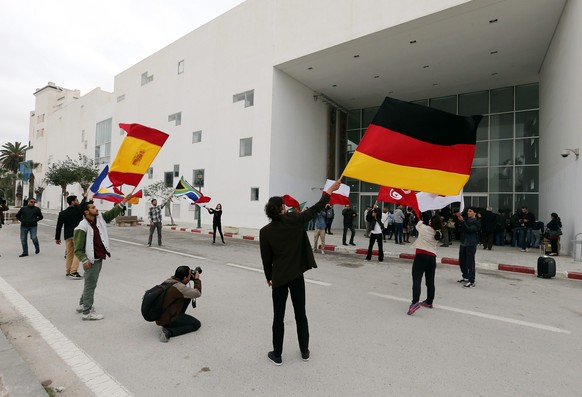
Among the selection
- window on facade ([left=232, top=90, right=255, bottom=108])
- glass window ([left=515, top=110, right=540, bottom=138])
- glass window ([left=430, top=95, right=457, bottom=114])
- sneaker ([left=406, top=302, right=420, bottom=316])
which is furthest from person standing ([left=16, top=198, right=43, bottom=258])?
glass window ([left=515, top=110, right=540, bottom=138])

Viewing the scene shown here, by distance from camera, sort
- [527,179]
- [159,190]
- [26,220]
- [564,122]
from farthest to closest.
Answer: [159,190]
[527,179]
[564,122]
[26,220]

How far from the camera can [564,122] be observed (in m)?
12.3

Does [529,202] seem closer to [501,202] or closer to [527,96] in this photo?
[501,202]

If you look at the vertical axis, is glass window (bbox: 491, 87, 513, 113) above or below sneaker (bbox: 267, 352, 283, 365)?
above

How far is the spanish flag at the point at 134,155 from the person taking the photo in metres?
6.07

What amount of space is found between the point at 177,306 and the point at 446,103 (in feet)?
77.7

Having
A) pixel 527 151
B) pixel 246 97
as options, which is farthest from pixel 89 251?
pixel 527 151

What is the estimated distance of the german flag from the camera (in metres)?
4.90

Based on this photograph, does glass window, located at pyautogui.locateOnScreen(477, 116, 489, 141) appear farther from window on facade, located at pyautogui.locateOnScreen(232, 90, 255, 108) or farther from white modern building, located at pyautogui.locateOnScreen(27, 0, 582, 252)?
window on facade, located at pyautogui.locateOnScreen(232, 90, 255, 108)

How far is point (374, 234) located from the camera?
10.1 meters

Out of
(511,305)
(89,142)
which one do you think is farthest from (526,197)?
(89,142)

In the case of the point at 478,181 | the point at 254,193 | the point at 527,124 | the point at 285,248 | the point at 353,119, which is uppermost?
the point at 353,119

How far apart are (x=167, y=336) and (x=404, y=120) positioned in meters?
4.54

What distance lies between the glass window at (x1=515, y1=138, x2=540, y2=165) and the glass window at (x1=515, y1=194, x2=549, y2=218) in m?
2.00
